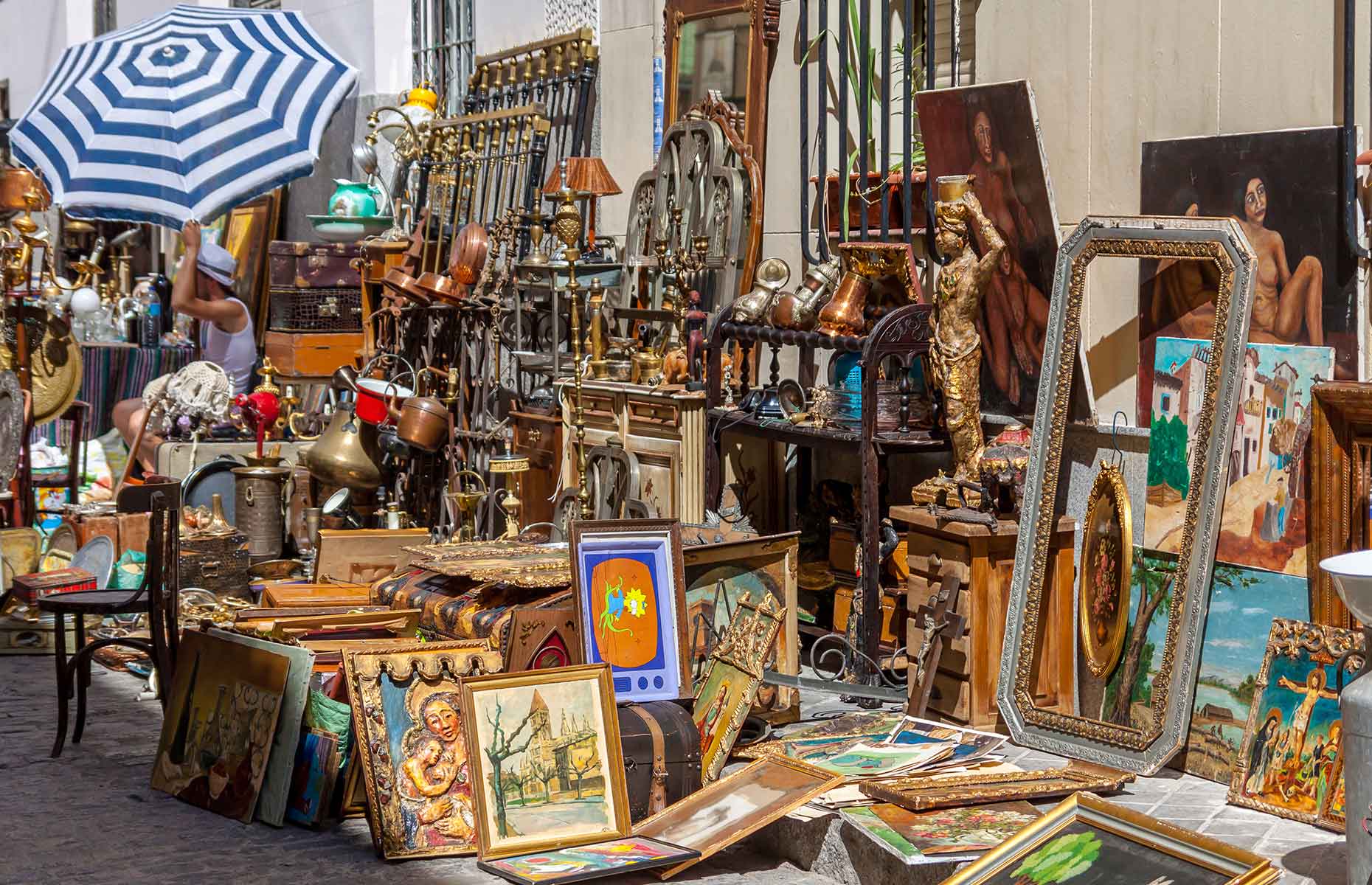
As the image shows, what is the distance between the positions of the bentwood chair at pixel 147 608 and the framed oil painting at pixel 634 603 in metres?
1.70

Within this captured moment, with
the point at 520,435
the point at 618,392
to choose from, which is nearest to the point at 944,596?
the point at 618,392

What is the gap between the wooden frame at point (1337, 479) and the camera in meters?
5.52

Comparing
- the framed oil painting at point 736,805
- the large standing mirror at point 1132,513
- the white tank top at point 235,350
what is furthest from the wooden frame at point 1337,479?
the white tank top at point 235,350

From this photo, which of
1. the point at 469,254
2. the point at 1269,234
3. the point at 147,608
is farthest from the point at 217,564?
the point at 1269,234

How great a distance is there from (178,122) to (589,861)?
24.8 ft

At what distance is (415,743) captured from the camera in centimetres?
582

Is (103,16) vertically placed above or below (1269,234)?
above

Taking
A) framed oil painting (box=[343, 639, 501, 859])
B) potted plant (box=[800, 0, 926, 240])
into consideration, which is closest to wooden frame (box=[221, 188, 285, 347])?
potted plant (box=[800, 0, 926, 240])

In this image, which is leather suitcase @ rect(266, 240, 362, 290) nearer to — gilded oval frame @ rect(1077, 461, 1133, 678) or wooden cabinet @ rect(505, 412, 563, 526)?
wooden cabinet @ rect(505, 412, 563, 526)

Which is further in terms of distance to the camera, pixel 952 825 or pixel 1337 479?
pixel 1337 479

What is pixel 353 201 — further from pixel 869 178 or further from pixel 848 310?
pixel 848 310

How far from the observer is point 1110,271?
6.68m

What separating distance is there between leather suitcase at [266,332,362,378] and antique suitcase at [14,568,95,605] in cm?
341

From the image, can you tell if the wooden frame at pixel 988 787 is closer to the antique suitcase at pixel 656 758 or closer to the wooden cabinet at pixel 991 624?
the antique suitcase at pixel 656 758
